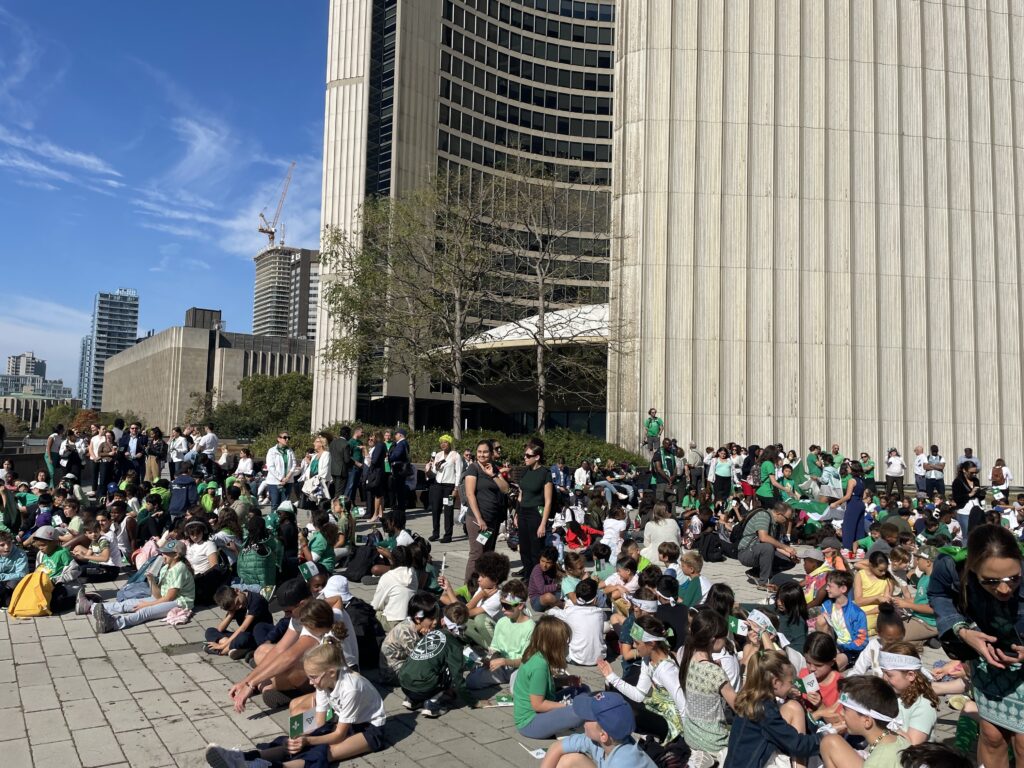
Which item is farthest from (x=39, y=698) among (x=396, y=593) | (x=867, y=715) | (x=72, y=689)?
(x=867, y=715)

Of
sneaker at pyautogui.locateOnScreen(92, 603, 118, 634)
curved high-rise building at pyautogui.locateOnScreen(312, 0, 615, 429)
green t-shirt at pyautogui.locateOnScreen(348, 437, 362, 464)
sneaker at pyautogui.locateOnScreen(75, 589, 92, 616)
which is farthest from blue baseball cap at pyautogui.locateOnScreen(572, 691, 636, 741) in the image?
curved high-rise building at pyautogui.locateOnScreen(312, 0, 615, 429)

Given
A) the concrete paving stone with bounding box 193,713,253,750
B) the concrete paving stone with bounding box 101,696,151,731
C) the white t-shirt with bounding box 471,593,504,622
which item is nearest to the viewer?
the concrete paving stone with bounding box 193,713,253,750

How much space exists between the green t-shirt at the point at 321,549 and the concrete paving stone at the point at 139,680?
10.4ft

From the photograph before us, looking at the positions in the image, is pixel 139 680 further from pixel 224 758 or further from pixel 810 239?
pixel 810 239

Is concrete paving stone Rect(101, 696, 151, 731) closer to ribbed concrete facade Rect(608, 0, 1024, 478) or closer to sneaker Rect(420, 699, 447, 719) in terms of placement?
sneaker Rect(420, 699, 447, 719)

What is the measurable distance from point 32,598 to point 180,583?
5.79ft

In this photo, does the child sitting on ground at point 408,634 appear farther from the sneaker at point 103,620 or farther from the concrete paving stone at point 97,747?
the sneaker at point 103,620

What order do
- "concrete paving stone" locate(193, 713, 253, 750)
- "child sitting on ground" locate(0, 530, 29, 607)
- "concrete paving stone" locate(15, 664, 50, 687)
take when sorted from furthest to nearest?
1. "child sitting on ground" locate(0, 530, 29, 607)
2. "concrete paving stone" locate(15, 664, 50, 687)
3. "concrete paving stone" locate(193, 713, 253, 750)

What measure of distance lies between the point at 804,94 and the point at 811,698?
27.0 metres

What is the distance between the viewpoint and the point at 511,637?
7.21 metres

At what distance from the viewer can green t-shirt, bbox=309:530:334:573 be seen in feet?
34.4

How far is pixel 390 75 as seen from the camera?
168 feet

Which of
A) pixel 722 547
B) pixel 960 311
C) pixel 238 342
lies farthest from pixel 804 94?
pixel 238 342

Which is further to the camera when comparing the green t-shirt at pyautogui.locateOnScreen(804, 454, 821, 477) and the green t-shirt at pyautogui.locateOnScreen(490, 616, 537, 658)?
the green t-shirt at pyautogui.locateOnScreen(804, 454, 821, 477)
